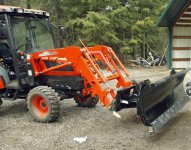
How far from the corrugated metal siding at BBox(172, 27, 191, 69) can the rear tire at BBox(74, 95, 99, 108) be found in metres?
9.30

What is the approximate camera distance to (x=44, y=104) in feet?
25.6

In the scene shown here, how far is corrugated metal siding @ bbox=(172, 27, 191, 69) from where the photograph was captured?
17.3 metres

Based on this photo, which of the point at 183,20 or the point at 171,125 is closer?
the point at 171,125

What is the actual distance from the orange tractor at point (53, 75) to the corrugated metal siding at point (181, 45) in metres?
9.18

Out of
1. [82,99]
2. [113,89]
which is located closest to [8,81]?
[82,99]

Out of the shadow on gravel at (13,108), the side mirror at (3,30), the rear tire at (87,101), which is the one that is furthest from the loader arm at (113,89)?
the shadow on gravel at (13,108)

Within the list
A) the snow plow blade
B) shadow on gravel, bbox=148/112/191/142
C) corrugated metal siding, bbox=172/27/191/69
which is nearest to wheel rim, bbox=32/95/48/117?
the snow plow blade

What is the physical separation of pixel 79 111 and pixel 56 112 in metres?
1.34

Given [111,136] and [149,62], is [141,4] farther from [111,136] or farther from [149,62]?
[111,136]

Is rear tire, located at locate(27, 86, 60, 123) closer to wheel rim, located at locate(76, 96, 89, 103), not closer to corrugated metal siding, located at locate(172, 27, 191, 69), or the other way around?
wheel rim, located at locate(76, 96, 89, 103)

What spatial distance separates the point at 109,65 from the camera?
7.91 m

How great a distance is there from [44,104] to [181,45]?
36.5 ft

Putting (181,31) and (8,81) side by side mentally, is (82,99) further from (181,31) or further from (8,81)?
(181,31)

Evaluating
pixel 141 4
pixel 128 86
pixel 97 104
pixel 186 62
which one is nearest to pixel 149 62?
pixel 141 4
